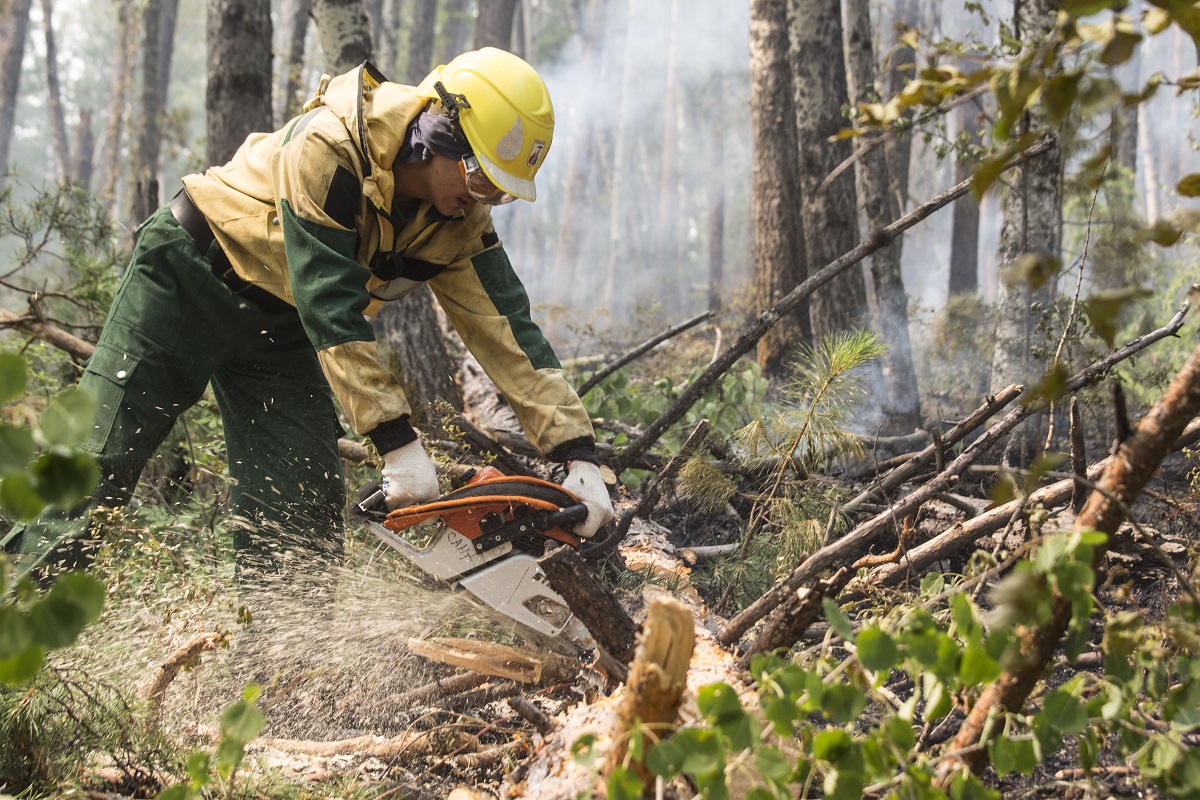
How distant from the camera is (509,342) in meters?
3.07

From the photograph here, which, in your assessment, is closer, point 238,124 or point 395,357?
point 395,357

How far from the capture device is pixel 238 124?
602cm

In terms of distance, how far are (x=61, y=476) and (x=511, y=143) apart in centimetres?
184

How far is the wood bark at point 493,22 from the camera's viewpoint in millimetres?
14633

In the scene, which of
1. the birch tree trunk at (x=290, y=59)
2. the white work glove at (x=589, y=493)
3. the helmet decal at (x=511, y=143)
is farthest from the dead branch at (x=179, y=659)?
the birch tree trunk at (x=290, y=59)

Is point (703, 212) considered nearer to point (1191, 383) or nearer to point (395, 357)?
point (395, 357)

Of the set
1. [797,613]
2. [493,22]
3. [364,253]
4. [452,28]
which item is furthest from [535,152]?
[452,28]

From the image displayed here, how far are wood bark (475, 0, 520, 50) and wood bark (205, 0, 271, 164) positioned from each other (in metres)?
9.15

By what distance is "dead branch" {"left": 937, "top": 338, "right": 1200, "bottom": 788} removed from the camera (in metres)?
1.43

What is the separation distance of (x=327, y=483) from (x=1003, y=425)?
2284 mm

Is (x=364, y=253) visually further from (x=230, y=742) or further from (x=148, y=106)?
(x=148, y=106)

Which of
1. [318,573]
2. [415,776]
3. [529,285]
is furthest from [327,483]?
[529,285]

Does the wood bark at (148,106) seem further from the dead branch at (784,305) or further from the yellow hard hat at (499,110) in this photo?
the yellow hard hat at (499,110)

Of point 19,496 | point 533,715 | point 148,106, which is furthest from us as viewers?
point 148,106
